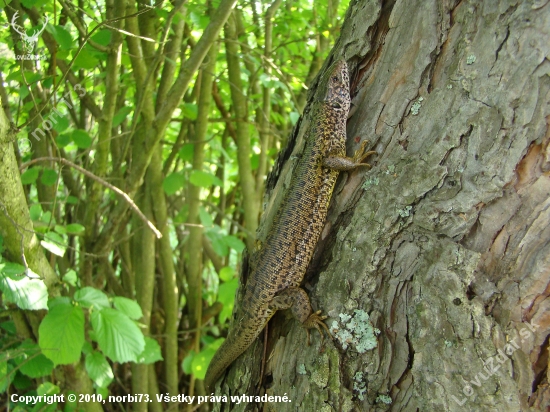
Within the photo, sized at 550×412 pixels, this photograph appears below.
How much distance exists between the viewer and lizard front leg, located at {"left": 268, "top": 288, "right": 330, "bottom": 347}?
6.17ft

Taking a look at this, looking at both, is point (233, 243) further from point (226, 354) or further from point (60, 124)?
point (60, 124)

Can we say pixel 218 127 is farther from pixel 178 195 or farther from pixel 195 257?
pixel 195 257

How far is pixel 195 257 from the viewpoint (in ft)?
14.4

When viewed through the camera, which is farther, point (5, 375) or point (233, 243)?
point (233, 243)

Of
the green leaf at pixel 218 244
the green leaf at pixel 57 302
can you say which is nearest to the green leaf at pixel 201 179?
the green leaf at pixel 218 244

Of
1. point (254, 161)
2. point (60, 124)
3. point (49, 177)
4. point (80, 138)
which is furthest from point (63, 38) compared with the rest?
point (254, 161)

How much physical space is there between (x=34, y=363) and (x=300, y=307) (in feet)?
6.05

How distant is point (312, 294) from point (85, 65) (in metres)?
2.25

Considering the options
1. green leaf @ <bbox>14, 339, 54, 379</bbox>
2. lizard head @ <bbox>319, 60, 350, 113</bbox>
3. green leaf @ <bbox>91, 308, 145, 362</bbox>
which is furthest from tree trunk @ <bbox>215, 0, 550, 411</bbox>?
green leaf @ <bbox>14, 339, 54, 379</bbox>

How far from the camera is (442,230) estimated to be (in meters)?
1.64

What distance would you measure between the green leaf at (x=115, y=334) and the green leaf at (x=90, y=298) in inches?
2.2

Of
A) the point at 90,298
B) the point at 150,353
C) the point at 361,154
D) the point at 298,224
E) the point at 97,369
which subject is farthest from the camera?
the point at 150,353

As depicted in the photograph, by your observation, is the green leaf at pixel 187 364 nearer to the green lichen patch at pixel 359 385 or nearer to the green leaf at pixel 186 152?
the green leaf at pixel 186 152

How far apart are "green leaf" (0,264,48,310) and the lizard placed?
3.42ft
